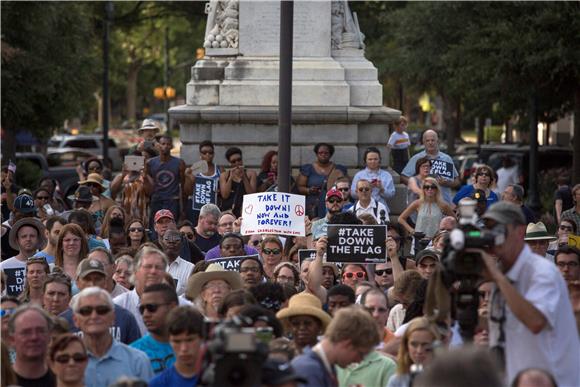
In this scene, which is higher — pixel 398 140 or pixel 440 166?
pixel 398 140

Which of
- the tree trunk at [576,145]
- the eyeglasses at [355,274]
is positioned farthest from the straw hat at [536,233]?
the tree trunk at [576,145]

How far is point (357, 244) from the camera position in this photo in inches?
546

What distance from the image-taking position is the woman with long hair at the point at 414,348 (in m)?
8.89

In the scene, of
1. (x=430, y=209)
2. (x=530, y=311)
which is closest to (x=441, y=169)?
(x=430, y=209)

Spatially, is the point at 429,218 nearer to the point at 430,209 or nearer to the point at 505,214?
the point at 430,209

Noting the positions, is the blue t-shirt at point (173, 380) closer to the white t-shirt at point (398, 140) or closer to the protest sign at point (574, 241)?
the protest sign at point (574, 241)

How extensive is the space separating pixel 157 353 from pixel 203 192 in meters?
9.41

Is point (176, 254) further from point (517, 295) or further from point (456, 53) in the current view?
point (456, 53)

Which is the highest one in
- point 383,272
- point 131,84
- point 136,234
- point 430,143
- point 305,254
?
point 131,84

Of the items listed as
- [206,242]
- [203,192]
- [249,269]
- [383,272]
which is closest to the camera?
[249,269]

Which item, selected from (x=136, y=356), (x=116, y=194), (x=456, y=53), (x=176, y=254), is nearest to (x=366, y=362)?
(x=136, y=356)

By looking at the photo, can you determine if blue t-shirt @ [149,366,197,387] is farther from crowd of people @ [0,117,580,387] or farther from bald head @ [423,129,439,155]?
bald head @ [423,129,439,155]

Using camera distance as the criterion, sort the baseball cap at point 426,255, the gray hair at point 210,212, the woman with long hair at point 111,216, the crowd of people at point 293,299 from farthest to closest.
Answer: the gray hair at point 210,212 < the woman with long hair at point 111,216 < the baseball cap at point 426,255 < the crowd of people at point 293,299

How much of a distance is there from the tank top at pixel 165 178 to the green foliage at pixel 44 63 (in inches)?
583
